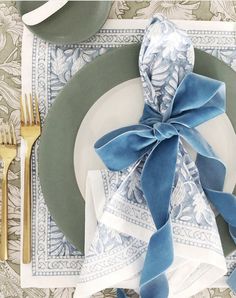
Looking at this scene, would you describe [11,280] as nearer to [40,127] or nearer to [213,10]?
[40,127]

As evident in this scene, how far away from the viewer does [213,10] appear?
646 millimetres

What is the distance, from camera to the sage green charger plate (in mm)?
608

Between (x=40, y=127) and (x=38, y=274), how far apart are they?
18 cm

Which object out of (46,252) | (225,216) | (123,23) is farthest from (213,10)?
(46,252)

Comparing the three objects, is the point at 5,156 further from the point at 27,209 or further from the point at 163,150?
the point at 163,150

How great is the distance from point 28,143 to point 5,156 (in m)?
0.03

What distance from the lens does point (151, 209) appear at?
58 cm

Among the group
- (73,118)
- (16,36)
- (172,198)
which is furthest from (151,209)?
(16,36)

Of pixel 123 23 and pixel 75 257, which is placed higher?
pixel 123 23

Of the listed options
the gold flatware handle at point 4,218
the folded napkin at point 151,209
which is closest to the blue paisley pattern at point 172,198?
the folded napkin at point 151,209

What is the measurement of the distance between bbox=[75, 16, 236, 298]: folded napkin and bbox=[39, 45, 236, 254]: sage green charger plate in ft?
0.06

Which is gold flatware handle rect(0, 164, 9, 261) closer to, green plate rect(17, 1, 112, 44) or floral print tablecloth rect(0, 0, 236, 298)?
floral print tablecloth rect(0, 0, 236, 298)

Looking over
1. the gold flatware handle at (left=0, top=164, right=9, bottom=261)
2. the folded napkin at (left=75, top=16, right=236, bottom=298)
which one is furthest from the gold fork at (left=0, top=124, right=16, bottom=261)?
the folded napkin at (left=75, top=16, right=236, bottom=298)

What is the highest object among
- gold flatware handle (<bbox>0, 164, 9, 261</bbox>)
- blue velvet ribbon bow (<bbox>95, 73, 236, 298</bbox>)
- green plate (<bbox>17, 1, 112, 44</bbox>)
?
green plate (<bbox>17, 1, 112, 44</bbox>)
